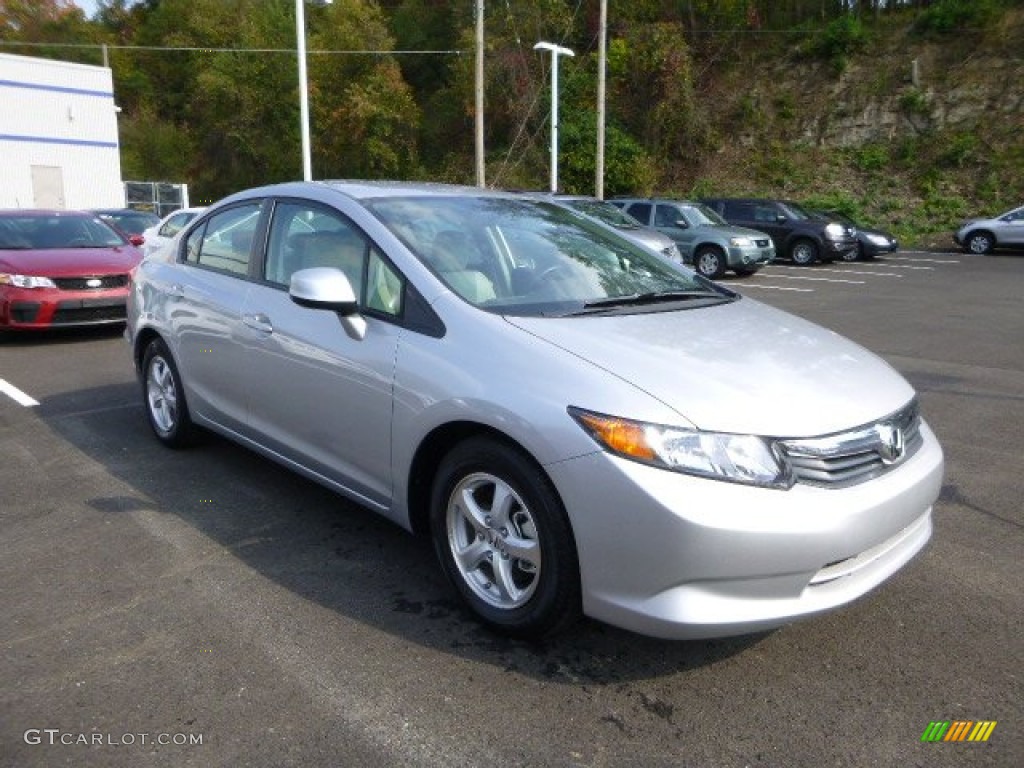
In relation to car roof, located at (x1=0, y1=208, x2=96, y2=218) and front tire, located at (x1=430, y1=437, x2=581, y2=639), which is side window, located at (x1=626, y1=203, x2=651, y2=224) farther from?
front tire, located at (x1=430, y1=437, x2=581, y2=639)

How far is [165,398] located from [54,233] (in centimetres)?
619

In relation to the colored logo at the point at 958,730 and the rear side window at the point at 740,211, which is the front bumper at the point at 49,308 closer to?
the colored logo at the point at 958,730

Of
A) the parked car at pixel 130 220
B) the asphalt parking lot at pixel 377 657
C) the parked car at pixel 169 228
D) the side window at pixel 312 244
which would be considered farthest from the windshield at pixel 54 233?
the parked car at pixel 130 220

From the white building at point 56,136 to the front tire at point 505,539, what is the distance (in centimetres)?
2976

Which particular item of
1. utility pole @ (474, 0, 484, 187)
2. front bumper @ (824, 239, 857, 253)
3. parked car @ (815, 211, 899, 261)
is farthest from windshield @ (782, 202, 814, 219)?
utility pole @ (474, 0, 484, 187)

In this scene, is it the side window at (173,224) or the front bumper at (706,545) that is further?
A: the side window at (173,224)

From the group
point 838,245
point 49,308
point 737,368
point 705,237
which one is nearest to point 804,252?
point 838,245

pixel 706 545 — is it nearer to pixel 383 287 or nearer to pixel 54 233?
pixel 383 287

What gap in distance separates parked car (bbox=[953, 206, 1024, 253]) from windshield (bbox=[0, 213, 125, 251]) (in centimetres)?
2304

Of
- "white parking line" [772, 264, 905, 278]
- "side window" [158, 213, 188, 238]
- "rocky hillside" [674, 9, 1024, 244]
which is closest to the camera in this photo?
"side window" [158, 213, 188, 238]

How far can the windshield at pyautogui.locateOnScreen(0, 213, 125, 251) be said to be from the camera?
10.2 metres

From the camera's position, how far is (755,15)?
40.2m

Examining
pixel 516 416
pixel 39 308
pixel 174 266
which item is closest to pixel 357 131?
pixel 39 308

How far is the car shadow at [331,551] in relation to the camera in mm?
3252
